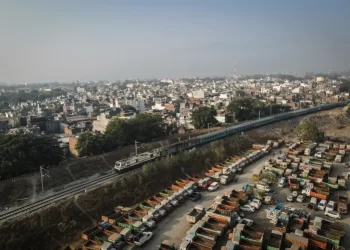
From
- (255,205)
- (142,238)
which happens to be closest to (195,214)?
(142,238)

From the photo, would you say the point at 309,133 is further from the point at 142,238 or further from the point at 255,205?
the point at 142,238

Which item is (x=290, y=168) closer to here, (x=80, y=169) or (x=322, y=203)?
(x=322, y=203)

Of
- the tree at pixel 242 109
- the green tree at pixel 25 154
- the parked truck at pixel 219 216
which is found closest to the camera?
the parked truck at pixel 219 216

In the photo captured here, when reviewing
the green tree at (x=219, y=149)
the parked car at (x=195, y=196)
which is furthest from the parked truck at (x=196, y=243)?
the green tree at (x=219, y=149)

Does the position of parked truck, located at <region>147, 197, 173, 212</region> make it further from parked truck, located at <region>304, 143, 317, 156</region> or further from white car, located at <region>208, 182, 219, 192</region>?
parked truck, located at <region>304, 143, 317, 156</region>

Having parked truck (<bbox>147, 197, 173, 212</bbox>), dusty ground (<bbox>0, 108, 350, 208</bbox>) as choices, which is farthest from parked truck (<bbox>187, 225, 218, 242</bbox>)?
dusty ground (<bbox>0, 108, 350, 208</bbox>)

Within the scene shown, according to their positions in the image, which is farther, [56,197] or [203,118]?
[203,118]

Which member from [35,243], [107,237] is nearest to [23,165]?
[35,243]

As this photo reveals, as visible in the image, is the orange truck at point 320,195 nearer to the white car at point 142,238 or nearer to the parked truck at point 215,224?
the parked truck at point 215,224
